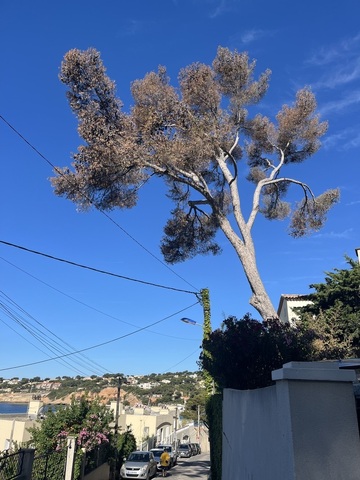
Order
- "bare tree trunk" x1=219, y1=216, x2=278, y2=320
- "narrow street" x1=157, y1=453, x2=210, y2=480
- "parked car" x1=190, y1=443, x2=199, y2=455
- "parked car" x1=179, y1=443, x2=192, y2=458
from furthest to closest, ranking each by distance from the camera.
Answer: "parked car" x1=190, y1=443, x2=199, y2=455, "parked car" x1=179, y1=443, x2=192, y2=458, "narrow street" x1=157, y1=453, x2=210, y2=480, "bare tree trunk" x1=219, y1=216, x2=278, y2=320

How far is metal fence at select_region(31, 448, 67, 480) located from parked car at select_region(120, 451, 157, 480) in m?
7.66

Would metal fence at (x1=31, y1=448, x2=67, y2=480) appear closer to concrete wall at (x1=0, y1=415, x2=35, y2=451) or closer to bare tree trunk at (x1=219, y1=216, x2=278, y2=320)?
bare tree trunk at (x1=219, y1=216, x2=278, y2=320)

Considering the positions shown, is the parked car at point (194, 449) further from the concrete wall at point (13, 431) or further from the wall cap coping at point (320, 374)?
the wall cap coping at point (320, 374)

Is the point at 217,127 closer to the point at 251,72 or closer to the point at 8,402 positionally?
the point at 251,72

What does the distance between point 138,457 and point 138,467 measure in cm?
194

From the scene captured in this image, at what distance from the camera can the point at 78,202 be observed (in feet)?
40.3

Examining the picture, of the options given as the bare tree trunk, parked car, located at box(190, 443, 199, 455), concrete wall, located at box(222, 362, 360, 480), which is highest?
the bare tree trunk

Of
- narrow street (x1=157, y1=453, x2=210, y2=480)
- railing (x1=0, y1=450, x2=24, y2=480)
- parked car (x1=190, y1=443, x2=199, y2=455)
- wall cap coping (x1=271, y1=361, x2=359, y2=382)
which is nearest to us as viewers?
wall cap coping (x1=271, y1=361, x2=359, y2=382)

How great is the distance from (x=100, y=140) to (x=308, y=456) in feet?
32.3

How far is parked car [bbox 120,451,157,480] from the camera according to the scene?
1917cm

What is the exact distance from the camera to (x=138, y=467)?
19.4 metres

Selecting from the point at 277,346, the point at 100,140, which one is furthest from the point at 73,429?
the point at 277,346

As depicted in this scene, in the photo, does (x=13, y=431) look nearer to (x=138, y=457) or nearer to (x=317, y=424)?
(x=138, y=457)

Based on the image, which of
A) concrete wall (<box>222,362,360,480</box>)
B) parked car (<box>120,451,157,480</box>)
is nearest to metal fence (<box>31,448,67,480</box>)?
parked car (<box>120,451,157,480</box>)
